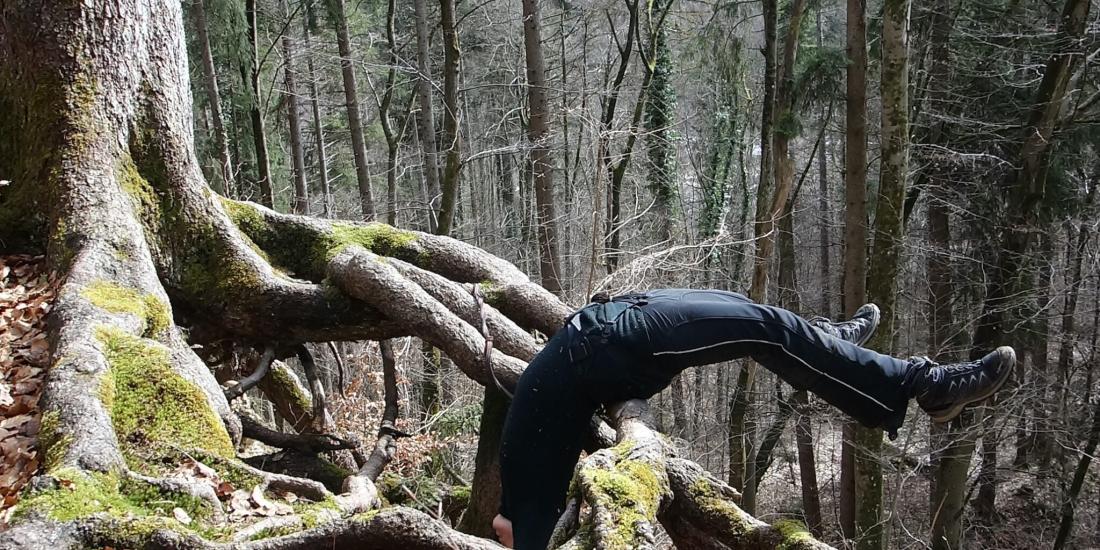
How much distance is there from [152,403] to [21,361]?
80cm

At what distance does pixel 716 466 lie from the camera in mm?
16391

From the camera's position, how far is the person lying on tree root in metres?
3.15

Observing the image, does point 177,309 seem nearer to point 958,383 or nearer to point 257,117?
point 958,383

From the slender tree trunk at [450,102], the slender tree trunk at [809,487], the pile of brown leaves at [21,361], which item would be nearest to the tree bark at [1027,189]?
the slender tree trunk at [809,487]

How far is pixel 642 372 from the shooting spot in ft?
10.5

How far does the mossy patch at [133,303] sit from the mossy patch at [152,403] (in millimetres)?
254

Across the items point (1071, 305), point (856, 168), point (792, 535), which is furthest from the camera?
point (1071, 305)

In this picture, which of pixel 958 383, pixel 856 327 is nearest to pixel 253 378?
pixel 856 327

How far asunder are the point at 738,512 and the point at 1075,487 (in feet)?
40.2

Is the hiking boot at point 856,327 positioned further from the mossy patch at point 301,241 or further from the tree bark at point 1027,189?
the tree bark at point 1027,189

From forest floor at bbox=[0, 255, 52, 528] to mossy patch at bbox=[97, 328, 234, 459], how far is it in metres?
0.29

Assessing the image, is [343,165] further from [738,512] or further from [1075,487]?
[738,512]

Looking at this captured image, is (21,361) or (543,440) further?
(21,361)

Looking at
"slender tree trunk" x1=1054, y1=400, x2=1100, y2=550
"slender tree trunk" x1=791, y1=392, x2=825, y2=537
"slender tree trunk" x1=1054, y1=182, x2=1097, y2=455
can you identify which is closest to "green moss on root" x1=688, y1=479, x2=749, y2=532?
"slender tree trunk" x1=1054, y1=182, x2=1097, y2=455
